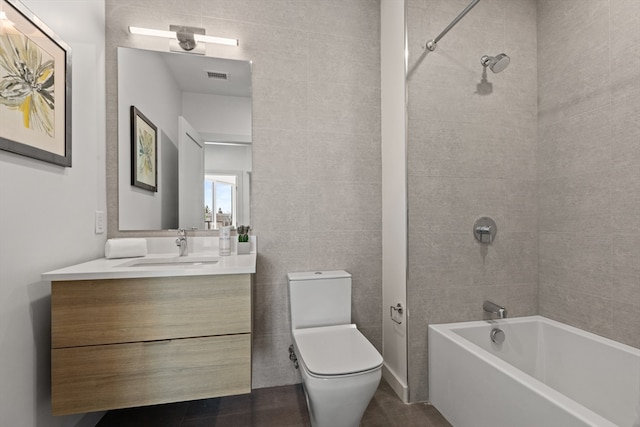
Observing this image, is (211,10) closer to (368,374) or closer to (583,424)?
(368,374)

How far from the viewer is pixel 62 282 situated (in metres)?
1.15

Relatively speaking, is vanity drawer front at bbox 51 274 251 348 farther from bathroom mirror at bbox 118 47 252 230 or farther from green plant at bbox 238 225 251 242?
bathroom mirror at bbox 118 47 252 230

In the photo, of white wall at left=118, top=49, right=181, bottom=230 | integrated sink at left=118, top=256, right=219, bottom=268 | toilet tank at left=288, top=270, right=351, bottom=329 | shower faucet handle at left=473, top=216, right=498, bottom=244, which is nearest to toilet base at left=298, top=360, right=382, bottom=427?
toilet tank at left=288, top=270, right=351, bottom=329

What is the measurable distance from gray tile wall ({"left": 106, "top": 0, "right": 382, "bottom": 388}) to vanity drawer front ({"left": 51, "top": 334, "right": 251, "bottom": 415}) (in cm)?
60

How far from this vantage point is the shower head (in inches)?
68.5

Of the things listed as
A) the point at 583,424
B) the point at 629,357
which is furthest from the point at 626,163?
the point at 583,424

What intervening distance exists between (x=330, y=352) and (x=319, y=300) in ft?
1.26

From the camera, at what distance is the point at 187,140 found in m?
1.84

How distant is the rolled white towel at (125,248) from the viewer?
1551 mm

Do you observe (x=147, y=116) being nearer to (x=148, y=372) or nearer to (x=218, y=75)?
(x=218, y=75)

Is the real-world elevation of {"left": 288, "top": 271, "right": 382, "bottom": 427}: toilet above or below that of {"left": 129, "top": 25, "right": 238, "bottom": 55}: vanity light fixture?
below

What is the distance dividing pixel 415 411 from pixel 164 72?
8.07 ft

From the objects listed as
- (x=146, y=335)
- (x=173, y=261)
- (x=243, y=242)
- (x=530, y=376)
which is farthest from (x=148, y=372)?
(x=530, y=376)

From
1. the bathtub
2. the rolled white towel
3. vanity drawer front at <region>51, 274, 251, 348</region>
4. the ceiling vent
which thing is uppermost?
the ceiling vent
